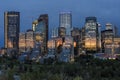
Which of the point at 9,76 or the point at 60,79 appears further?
the point at 9,76

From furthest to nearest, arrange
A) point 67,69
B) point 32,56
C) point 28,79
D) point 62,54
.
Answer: point 32,56 < point 62,54 < point 67,69 < point 28,79

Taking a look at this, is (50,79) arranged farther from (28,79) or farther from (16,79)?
(16,79)

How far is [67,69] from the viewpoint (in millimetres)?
57500

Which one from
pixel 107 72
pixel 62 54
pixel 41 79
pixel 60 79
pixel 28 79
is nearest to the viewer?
pixel 60 79

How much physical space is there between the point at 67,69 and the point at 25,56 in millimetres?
66088

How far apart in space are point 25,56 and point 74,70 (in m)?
68.1

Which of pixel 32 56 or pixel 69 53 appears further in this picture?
pixel 32 56

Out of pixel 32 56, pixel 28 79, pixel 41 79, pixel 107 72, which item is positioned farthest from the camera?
pixel 32 56

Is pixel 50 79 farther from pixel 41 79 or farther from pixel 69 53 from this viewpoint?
pixel 69 53

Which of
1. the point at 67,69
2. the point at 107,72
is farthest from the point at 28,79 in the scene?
the point at 67,69

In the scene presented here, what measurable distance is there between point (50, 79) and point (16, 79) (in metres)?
5.24

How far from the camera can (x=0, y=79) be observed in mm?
30125

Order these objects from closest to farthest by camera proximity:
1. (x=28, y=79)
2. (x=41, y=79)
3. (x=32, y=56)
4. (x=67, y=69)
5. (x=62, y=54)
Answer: (x=28, y=79) < (x=41, y=79) < (x=67, y=69) < (x=62, y=54) < (x=32, y=56)

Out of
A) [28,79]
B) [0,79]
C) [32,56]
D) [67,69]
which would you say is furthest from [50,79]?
[32,56]
